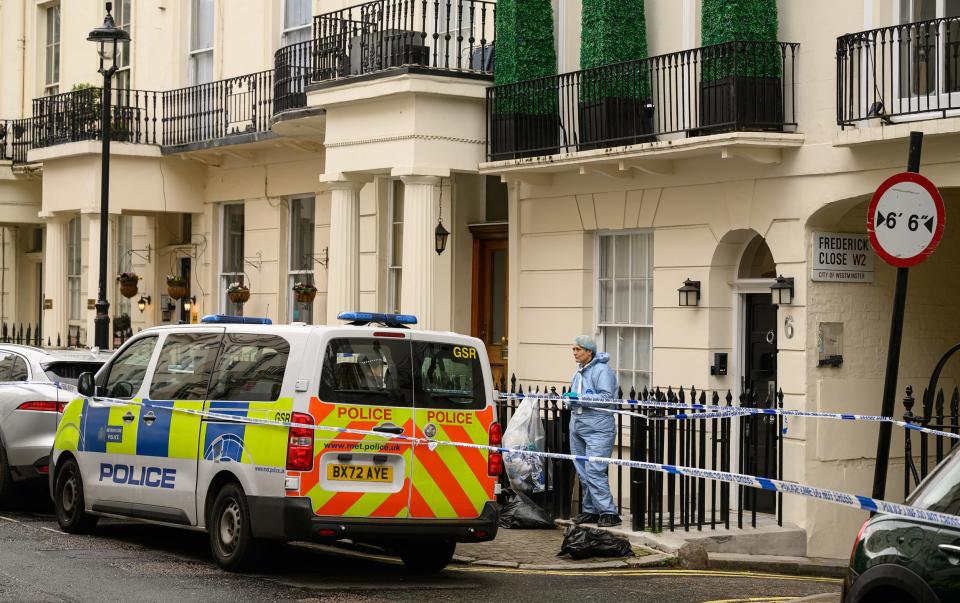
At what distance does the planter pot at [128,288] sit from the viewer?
25.0m

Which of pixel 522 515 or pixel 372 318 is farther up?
pixel 372 318

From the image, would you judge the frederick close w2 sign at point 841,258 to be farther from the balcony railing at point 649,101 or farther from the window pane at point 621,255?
the window pane at point 621,255

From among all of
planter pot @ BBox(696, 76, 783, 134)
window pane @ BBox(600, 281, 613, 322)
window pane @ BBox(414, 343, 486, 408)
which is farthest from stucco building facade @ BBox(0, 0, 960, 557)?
window pane @ BBox(414, 343, 486, 408)

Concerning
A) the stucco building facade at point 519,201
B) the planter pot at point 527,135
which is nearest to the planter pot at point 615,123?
the stucco building facade at point 519,201

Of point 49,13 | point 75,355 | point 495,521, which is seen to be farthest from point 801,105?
point 49,13

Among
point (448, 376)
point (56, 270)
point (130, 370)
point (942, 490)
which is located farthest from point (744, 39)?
point (56, 270)

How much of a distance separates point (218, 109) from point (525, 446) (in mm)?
10594

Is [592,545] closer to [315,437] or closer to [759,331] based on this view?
[315,437]

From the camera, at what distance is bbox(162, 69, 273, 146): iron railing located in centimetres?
2219

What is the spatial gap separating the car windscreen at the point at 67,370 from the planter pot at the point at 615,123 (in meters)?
5.97

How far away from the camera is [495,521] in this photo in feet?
36.2

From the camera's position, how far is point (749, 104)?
15.1 meters

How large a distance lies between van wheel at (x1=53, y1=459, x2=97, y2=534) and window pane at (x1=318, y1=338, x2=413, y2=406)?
326 cm

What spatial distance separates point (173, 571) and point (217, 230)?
13.9 meters
